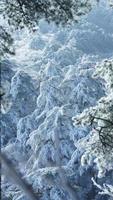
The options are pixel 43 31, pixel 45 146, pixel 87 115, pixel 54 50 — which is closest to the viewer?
pixel 87 115

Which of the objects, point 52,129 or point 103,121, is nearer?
point 103,121

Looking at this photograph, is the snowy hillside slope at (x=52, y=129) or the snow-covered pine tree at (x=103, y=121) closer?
the snow-covered pine tree at (x=103, y=121)

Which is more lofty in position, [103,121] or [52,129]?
[52,129]

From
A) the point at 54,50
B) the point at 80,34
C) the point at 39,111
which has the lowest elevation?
the point at 39,111

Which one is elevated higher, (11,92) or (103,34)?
(103,34)

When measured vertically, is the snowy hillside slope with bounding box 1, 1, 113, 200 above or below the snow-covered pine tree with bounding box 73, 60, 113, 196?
above

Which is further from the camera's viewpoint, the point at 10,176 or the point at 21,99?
the point at 21,99

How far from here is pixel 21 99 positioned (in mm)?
39969

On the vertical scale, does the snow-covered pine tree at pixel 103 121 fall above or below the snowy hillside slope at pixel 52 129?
below

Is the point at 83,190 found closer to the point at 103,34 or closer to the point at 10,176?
the point at 10,176

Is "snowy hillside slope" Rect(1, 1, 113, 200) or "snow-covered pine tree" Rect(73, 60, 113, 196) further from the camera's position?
"snowy hillside slope" Rect(1, 1, 113, 200)

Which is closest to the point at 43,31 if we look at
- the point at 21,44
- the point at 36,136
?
the point at 21,44

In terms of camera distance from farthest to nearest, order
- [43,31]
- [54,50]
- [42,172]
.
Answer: [43,31], [54,50], [42,172]

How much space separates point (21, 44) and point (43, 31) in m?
10.9
